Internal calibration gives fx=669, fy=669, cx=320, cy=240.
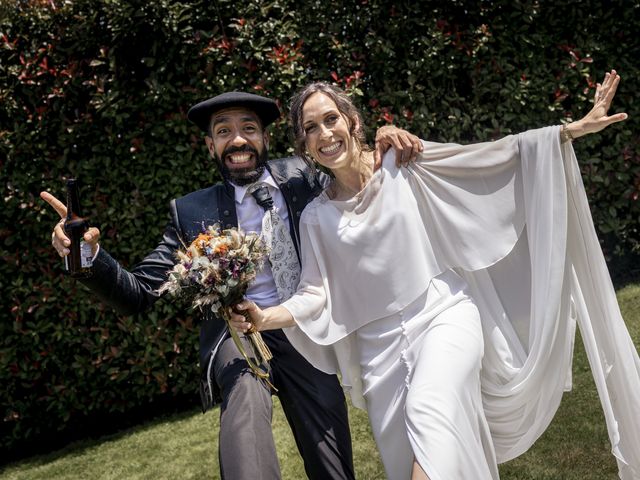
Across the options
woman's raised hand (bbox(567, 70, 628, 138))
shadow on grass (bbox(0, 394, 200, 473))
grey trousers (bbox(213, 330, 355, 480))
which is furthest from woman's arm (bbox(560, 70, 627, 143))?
shadow on grass (bbox(0, 394, 200, 473))

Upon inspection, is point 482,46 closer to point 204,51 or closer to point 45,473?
point 204,51

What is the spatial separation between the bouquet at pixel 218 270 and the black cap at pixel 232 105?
0.77 meters

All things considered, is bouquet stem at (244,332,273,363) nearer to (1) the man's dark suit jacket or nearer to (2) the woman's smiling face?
(1) the man's dark suit jacket

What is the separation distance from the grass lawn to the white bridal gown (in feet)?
2.29

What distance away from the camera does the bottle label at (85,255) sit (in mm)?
3012

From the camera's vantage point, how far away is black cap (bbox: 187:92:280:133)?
11.0 ft

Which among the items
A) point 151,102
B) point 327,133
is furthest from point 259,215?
point 151,102

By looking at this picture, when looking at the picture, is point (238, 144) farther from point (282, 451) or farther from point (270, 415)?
point (282, 451)

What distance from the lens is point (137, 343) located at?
5.68 metres

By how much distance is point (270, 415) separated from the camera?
3008 millimetres

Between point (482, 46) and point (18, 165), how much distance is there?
13.2ft

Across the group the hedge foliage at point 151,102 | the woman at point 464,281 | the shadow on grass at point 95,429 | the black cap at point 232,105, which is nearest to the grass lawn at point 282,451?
the shadow on grass at point 95,429

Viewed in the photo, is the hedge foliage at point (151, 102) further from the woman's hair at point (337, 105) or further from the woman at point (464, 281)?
the woman at point (464, 281)

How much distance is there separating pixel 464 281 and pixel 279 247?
0.93 m
